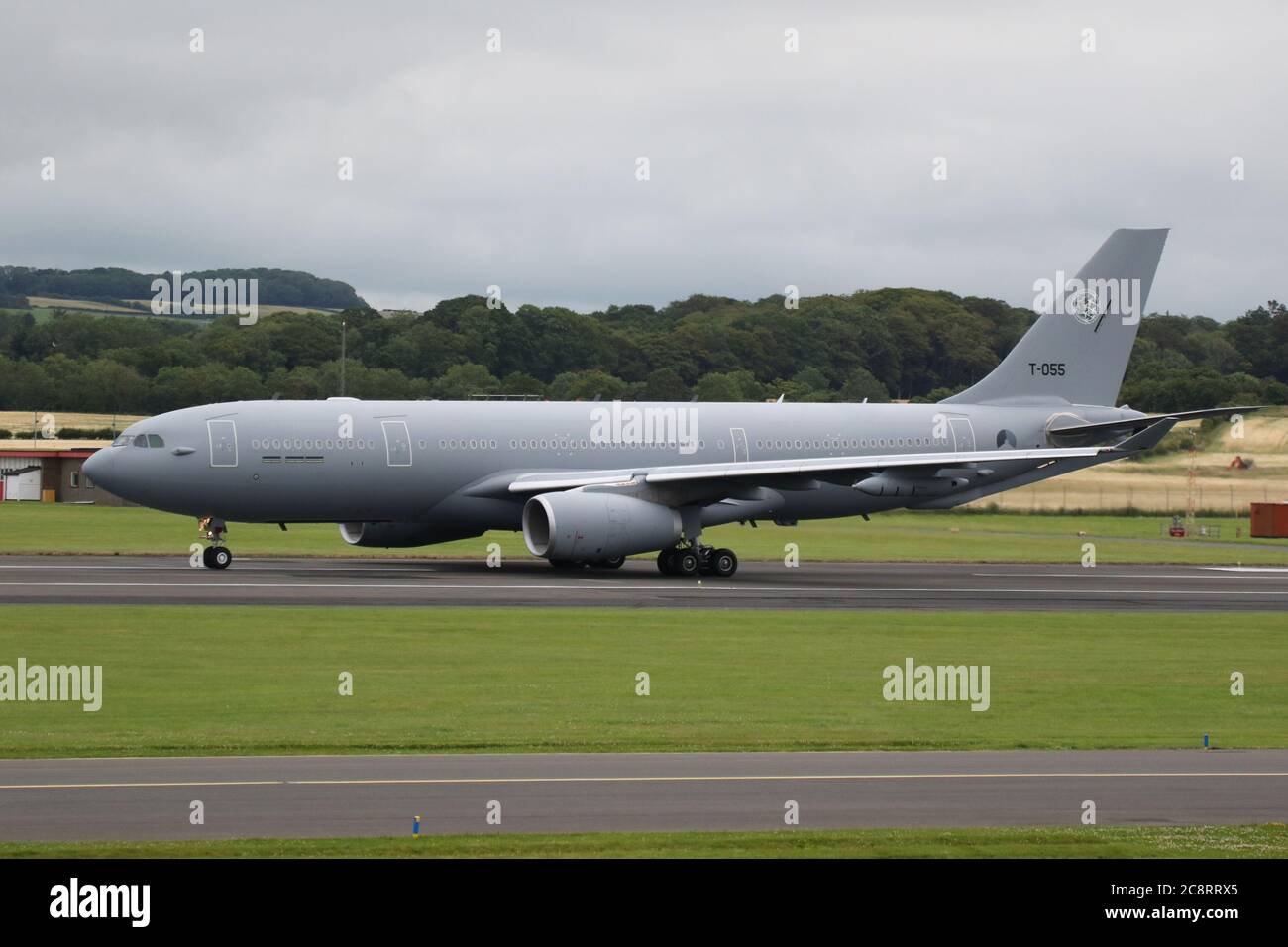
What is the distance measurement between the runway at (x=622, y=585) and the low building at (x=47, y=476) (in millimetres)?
40634

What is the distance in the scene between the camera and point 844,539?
208ft

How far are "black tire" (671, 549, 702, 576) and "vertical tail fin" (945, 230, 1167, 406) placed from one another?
1247 centimetres

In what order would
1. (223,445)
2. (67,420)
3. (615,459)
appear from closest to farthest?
(223,445) < (615,459) < (67,420)

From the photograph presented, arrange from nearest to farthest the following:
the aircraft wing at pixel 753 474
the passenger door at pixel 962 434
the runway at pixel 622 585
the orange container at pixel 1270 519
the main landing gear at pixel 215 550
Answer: the runway at pixel 622 585 → the main landing gear at pixel 215 550 → the aircraft wing at pixel 753 474 → the passenger door at pixel 962 434 → the orange container at pixel 1270 519

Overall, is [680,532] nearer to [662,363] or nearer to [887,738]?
[887,738]

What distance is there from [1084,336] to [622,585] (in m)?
19.9

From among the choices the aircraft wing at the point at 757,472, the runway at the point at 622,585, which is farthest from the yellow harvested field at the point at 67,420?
the aircraft wing at the point at 757,472

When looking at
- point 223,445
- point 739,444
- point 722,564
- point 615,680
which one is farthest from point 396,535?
point 615,680

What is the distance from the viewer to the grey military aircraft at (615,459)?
4175 cm

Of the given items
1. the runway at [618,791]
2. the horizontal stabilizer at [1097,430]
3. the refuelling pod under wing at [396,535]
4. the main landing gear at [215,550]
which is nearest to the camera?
the runway at [618,791]

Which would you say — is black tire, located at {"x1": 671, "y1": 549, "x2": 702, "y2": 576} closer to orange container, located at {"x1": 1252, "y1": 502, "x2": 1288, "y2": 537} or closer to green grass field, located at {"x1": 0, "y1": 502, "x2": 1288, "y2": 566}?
green grass field, located at {"x1": 0, "y1": 502, "x2": 1288, "y2": 566}

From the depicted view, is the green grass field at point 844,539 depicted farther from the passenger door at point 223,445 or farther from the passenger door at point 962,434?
the passenger door at point 223,445

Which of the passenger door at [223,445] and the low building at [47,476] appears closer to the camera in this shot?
the passenger door at [223,445]

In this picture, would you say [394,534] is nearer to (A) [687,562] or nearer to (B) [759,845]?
(A) [687,562]
